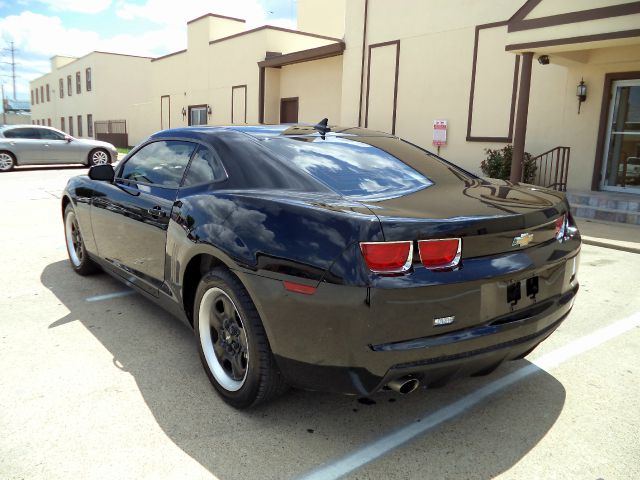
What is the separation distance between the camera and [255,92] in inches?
800

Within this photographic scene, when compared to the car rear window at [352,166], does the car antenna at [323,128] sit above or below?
above

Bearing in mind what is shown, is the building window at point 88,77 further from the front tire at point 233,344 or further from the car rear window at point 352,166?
the front tire at point 233,344

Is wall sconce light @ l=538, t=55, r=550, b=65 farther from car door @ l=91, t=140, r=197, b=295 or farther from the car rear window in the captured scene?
car door @ l=91, t=140, r=197, b=295

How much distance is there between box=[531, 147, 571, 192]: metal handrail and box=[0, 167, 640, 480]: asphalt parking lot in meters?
7.48

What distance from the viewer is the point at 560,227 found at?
2.91m

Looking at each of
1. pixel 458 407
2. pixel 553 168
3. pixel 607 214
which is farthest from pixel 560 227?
pixel 553 168

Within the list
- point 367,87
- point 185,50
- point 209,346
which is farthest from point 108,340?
point 185,50

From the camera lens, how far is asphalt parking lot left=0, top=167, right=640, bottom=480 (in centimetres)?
240

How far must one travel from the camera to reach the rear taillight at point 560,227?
286 centimetres

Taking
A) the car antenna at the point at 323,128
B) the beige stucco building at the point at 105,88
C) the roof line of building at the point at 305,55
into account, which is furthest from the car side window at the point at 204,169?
the beige stucco building at the point at 105,88

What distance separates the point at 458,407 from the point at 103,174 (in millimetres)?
3289

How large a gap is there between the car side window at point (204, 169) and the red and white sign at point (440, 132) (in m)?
10.8

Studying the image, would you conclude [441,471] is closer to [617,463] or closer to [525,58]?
[617,463]

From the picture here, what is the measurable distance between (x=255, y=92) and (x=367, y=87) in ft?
20.5
